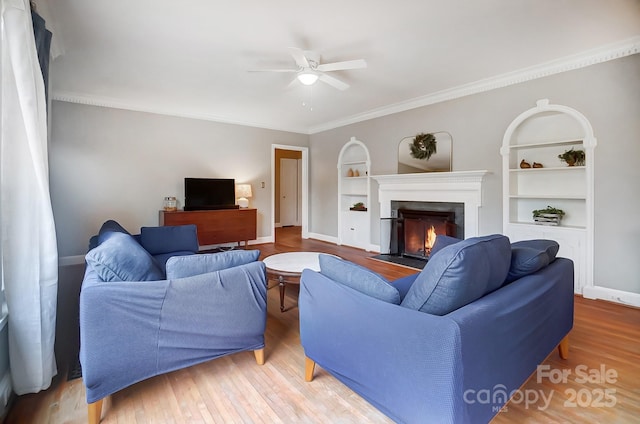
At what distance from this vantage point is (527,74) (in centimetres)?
373

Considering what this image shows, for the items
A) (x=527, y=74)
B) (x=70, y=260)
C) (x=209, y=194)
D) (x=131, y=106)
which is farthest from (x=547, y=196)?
(x=70, y=260)

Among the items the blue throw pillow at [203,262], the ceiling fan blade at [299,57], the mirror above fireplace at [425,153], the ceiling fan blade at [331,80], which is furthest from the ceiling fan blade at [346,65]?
the mirror above fireplace at [425,153]

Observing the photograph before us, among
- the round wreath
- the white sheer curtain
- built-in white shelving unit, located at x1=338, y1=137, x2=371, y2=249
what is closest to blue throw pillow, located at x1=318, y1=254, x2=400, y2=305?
the white sheer curtain

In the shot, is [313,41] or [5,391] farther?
[313,41]

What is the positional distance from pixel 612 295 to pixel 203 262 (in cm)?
403

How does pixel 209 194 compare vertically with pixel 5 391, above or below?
above

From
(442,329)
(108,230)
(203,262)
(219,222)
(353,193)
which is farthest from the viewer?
(353,193)

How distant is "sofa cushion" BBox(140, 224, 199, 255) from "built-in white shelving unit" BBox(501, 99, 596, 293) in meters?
4.04

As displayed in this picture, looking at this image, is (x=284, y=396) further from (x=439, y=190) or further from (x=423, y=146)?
(x=423, y=146)

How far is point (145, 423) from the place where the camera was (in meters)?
1.53

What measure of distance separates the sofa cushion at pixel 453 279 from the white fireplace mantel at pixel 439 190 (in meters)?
3.10

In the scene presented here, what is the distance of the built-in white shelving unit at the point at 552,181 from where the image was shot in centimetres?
339

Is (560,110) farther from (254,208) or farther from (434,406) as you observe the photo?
(254,208)

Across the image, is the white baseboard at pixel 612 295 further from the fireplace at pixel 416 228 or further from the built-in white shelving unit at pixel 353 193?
the built-in white shelving unit at pixel 353 193
